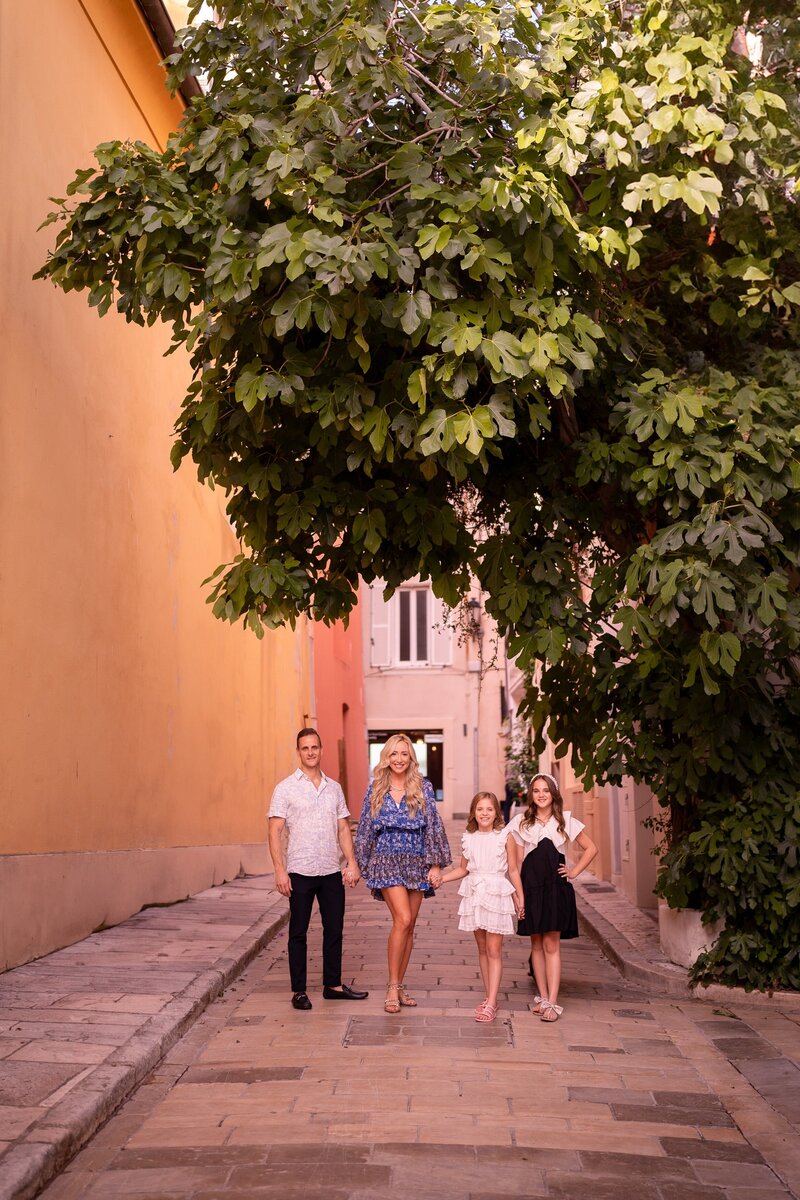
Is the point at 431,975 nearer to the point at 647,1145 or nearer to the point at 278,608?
the point at 278,608

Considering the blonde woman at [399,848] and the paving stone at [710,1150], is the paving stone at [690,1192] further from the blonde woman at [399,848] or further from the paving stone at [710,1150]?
the blonde woman at [399,848]

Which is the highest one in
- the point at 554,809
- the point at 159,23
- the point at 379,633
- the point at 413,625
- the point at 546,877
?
the point at 159,23

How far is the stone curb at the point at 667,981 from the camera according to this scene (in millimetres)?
7973

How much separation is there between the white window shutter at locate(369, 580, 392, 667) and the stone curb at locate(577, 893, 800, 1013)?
77.3 feet

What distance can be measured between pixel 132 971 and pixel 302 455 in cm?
349

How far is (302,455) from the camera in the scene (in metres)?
8.06

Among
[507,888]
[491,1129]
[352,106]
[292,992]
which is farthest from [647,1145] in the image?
[352,106]

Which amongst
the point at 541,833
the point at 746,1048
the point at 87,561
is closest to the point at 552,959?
the point at 541,833

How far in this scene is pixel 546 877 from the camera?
25.7 feet

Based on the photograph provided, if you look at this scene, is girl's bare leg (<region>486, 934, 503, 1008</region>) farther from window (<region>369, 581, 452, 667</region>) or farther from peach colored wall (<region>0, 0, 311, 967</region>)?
window (<region>369, 581, 452, 667</region>)

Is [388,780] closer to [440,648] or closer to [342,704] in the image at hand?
[342,704]

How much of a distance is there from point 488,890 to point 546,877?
0.40 meters

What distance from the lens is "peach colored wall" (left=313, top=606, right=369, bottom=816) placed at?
82.9 ft

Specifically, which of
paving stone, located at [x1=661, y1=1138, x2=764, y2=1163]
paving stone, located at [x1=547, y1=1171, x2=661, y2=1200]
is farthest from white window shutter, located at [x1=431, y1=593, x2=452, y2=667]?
paving stone, located at [x1=547, y1=1171, x2=661, y2=1200]
